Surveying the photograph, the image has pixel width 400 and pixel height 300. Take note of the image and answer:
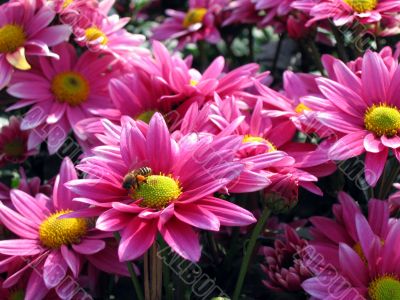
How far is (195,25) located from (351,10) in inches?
26.4

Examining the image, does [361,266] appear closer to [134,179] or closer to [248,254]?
[248,254]

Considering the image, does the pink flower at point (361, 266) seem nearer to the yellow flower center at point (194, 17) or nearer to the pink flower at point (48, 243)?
the pink flower at point (48, 243)

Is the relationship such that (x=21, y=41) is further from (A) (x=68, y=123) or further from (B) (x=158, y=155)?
(B) (x=158, y=155)

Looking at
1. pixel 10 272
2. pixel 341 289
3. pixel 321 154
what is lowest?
pixel 10 272

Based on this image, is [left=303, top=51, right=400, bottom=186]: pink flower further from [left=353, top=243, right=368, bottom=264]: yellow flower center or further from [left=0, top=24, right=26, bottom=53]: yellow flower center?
[left=0, top=24, right=26, bottom=53]: yellow flower center

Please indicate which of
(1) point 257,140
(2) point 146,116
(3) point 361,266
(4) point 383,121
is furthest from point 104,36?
(3) point 361,266

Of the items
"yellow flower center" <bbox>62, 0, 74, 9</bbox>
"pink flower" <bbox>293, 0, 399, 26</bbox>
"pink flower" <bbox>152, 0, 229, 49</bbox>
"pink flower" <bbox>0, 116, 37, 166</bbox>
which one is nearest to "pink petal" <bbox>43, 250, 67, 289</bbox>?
"pink flower" <bbox>0, 116, 37, 166</bbox>

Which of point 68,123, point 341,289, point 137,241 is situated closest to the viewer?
point 137,241

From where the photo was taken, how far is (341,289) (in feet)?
4.19

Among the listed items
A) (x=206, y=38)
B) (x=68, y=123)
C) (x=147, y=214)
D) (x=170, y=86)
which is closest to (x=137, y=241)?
(x=147, y=214)

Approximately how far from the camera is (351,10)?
1707 mm

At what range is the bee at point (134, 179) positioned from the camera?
1236 mm

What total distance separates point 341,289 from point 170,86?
68 cm

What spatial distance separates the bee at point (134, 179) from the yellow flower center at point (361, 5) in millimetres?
786
